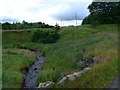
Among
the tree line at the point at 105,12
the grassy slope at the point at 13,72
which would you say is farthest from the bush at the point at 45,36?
the grassy slope at the point at 13,72

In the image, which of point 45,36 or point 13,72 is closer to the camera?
point 13,72

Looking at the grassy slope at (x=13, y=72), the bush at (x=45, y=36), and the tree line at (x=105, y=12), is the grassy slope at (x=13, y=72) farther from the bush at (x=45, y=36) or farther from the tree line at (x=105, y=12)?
the tree line at (x=105, y=12)

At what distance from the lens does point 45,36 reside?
11156 centimetres

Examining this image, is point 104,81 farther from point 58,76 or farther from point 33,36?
point 33,36

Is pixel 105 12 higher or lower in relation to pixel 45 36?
higher

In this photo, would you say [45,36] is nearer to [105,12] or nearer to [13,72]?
[105,12]

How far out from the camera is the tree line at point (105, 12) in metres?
122

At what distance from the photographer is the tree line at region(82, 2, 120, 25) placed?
12156cm

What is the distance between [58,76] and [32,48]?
183ft

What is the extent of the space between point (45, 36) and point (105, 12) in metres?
26.0

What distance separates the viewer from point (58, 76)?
134ft

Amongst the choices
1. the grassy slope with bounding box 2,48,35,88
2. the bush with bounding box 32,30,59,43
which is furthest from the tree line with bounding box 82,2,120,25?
the grassy slope with bounding box 2,48,35,88

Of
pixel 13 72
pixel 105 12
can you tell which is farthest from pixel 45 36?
pixel 13 72

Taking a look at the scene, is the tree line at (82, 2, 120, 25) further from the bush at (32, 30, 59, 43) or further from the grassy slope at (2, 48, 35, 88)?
the grassy slope at (2, 48, 35, 88)
